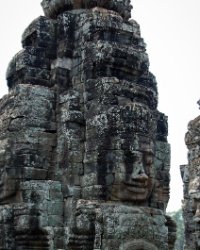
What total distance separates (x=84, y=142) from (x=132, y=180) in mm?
1274

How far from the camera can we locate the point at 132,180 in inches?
395

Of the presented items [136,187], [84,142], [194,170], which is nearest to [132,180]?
[136,187]

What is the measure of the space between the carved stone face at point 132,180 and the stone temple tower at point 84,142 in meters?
0.02

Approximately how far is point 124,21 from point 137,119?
8.15ft

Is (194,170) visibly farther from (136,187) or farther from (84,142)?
(84,142)

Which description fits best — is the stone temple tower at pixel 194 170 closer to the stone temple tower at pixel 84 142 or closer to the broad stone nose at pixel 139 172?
the broad stone nose at pixel 139 172

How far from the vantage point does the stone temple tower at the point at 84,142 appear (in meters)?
10.0

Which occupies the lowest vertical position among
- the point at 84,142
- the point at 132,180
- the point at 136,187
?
the point at 136,187

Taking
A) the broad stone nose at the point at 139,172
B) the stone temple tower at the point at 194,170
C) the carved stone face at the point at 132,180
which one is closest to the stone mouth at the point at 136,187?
the carved stone face at the point at 132,180

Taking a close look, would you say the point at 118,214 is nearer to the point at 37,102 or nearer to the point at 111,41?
the point at 37,102

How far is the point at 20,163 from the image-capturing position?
34.6ft

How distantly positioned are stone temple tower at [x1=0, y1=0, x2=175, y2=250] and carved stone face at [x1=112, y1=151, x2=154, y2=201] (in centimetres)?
2

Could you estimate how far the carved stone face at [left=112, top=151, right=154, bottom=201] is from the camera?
10.0 m

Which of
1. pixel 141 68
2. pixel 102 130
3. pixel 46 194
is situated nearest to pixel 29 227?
pixel 46 194
